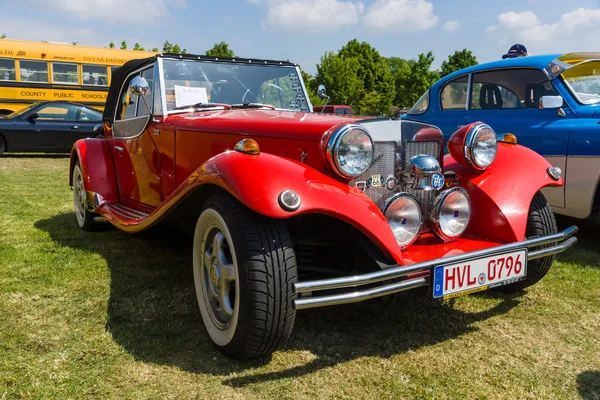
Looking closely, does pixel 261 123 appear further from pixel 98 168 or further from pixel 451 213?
pixel 98 168

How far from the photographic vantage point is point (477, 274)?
7.89 feet

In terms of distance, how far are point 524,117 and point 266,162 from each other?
340 centimetres

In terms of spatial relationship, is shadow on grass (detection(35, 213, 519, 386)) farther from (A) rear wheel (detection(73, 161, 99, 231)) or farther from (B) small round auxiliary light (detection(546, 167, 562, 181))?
(A) rear wheel (detection(73, 161, 99, 231))

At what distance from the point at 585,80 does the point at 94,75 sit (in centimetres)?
1294

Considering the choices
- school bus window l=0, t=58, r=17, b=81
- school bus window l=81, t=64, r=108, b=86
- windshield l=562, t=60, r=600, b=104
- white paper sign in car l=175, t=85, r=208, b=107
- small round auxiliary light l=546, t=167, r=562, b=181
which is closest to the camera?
small round auxiliary light l=546, t=167, r=562, b=181

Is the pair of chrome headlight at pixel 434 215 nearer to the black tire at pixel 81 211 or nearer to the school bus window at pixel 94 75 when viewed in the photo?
the black tire at pixel 81 211

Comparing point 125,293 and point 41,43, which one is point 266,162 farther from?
point 41,43

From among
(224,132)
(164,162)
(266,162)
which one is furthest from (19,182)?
(266,162)

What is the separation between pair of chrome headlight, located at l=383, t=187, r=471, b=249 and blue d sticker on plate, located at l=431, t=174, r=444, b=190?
0.07 meters

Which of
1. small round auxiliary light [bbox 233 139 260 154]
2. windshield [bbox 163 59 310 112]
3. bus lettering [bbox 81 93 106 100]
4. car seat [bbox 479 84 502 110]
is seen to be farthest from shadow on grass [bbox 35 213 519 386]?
bus lettering [bbox 81 93 106 100]

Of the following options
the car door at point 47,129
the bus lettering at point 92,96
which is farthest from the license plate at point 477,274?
the bus lettering at point 92,96

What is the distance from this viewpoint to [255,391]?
2148 mm

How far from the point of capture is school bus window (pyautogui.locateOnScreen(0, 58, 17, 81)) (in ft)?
43.2

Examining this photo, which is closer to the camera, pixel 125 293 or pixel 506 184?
pixel 506 184
